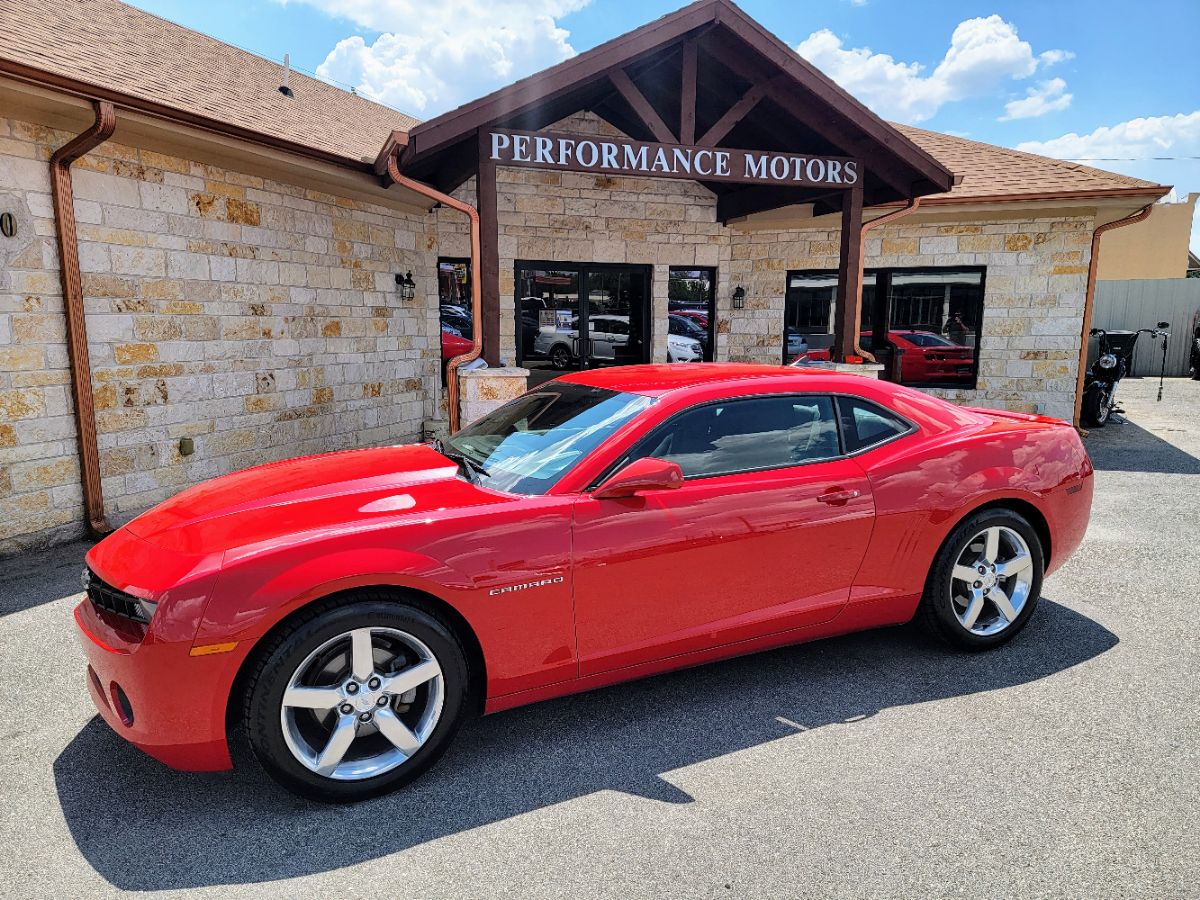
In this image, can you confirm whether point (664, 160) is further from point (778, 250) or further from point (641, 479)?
point (641, 479)

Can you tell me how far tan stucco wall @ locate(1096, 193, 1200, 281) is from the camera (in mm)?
29562

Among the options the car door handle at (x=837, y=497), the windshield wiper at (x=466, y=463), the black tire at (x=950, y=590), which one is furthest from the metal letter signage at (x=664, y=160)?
the black tire at (x=950, y=590)

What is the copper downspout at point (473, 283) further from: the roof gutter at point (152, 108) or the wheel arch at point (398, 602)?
the wheel arch at point (398, 602)

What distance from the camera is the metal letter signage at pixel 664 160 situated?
6973mm

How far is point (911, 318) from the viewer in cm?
1110

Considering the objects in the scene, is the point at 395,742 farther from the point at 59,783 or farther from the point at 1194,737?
the point at 1194,737

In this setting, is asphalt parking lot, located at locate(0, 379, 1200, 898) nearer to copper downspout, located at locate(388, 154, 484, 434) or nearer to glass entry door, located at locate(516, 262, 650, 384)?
copper downspout, located at locate(388, 154, 484, 434)

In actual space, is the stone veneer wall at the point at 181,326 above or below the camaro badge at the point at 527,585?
above

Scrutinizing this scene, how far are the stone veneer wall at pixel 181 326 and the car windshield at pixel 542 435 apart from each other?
3910 mm

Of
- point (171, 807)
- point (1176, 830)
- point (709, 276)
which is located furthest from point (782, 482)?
point (709, 276)

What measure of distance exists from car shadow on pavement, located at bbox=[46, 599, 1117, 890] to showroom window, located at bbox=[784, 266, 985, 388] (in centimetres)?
788

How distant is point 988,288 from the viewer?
10.8 metres

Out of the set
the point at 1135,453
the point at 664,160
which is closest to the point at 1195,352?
the point at 1135,453

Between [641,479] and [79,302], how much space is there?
5.25 metres
